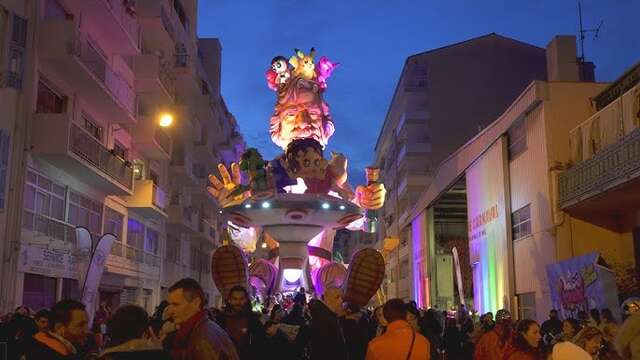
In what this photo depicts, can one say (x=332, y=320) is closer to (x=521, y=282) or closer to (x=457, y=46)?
(x=521, y=282)

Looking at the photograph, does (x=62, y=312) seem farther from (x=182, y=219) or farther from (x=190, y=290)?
(x=182, y=219)

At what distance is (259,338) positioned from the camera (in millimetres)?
7211

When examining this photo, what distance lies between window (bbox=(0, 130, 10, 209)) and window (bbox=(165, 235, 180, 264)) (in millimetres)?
19534

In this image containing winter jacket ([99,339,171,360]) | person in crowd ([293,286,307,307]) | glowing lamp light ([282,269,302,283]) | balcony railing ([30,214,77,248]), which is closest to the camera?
winter jacket ([99,339,171,360])

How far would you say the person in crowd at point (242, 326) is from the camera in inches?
280

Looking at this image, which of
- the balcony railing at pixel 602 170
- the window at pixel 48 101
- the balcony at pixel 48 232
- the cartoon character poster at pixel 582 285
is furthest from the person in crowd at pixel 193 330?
the window at pixel 48 101

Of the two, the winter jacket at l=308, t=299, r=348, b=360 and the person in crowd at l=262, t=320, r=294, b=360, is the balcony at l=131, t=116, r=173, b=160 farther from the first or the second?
the winter jacket at l=308, t=299, r=348, b=360

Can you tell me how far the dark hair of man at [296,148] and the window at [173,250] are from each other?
53.2 feet

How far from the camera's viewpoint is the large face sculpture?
24375 mm

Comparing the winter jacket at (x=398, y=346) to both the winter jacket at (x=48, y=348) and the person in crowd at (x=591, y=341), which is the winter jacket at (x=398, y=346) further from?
the winter jacket at (x=48, y=348)

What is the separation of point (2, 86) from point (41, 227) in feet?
12.7

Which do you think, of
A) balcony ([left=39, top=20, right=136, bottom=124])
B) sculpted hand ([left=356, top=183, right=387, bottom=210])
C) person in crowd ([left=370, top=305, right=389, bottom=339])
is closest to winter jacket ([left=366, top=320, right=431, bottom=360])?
person in crowd ([left=370, top=305, right=389, bottom=339])

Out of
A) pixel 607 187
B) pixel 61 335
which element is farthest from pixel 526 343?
pixel 607 187

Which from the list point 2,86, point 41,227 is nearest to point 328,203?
point 41,227
